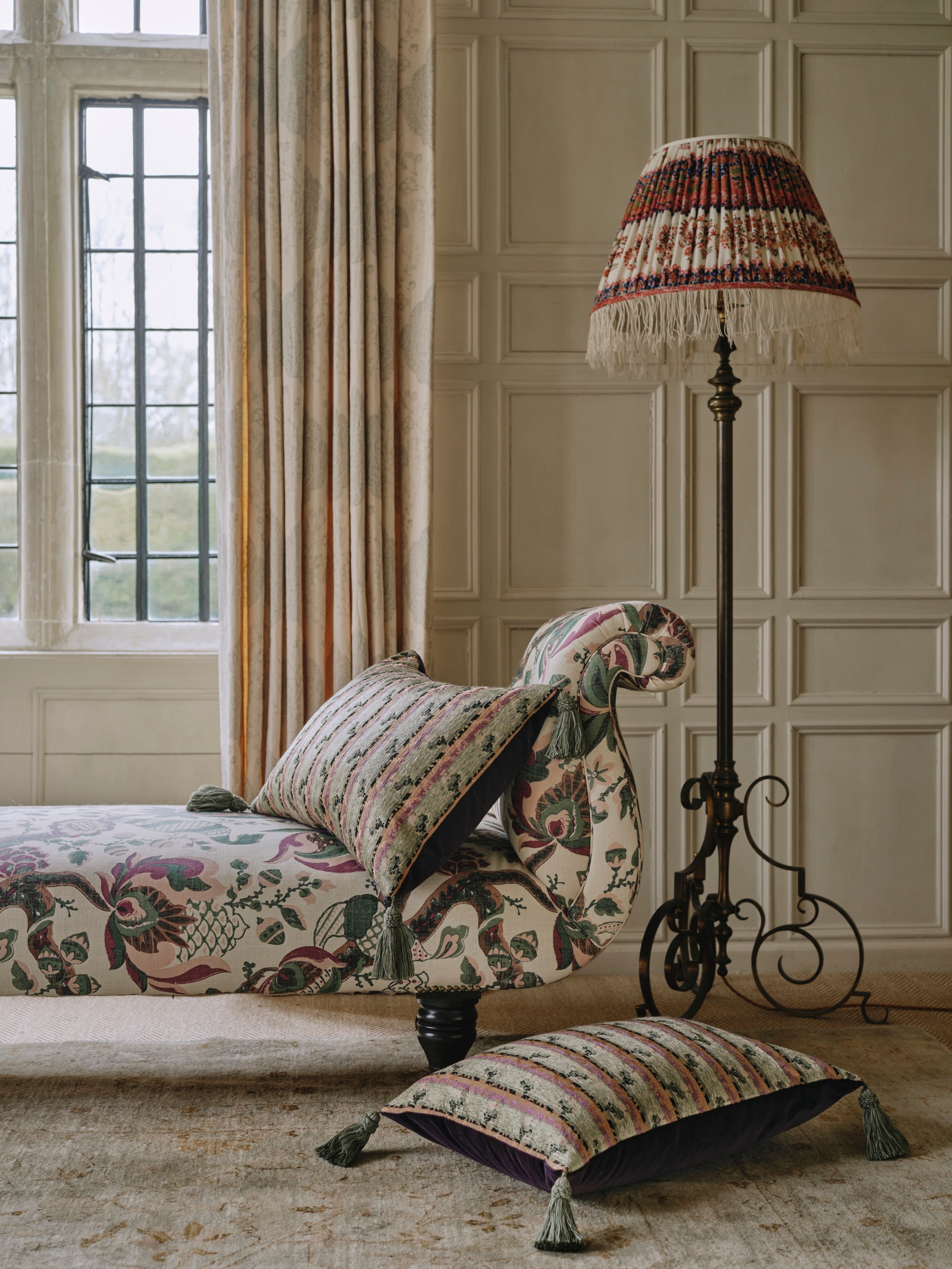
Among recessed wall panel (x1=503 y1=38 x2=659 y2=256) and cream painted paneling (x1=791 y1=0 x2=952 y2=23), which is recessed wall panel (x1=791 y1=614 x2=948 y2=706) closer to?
recessed wall panel (x1=503 y1=38 x2=659 y2=256)

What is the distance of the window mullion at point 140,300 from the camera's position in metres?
2.80

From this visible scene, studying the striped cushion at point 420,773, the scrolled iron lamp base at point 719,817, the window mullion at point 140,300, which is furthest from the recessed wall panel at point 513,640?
the window mullion at point 140,300

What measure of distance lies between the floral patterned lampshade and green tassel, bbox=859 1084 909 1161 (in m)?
1.36

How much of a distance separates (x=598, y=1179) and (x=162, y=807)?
1184 mm

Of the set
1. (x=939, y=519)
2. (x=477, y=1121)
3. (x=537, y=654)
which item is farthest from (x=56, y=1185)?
(x=939, y=519)

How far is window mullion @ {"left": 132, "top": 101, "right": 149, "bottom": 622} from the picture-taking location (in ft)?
9.18

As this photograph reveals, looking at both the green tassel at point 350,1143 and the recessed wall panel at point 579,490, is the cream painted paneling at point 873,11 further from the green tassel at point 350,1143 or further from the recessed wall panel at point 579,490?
the green tassel at point 350,1143

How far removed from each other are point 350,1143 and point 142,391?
2.06 meters

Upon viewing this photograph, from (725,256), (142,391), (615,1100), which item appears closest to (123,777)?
(142,391)

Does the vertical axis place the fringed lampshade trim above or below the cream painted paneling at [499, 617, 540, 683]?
above

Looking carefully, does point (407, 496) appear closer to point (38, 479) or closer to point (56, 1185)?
point (38, 479)

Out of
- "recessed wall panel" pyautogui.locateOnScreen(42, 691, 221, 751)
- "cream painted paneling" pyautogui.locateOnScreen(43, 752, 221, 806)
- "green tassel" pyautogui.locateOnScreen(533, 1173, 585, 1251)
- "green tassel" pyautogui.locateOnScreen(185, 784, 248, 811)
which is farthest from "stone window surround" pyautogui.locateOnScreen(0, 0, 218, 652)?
"green tassel" pyautogui.locateOnScreen(533, 1173, 585, 1251)

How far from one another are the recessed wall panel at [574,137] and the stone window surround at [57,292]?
875mm

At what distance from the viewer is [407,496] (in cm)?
255
